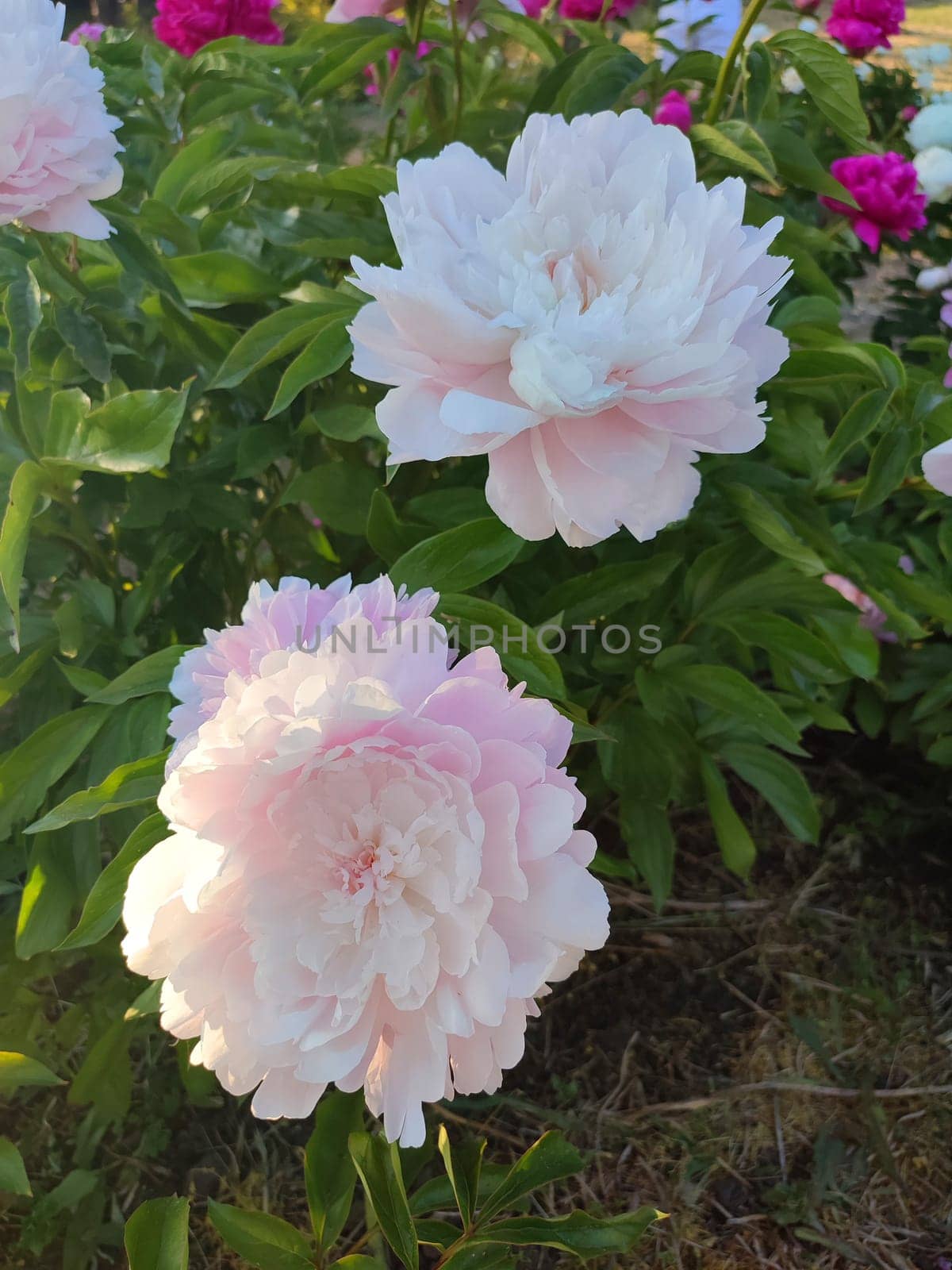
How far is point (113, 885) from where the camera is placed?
19.5 inches

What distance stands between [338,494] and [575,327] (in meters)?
0.36

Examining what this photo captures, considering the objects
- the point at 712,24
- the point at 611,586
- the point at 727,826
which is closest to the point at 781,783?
the point at 727,826

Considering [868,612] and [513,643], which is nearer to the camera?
[513,643]

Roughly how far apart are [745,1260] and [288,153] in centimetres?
113

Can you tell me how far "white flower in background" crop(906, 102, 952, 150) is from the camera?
1.36 metres

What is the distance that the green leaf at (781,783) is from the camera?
0.84 metres

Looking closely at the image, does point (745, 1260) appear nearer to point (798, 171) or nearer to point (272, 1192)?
point (272, 1192)

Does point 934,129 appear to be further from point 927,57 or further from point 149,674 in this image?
point 149,674

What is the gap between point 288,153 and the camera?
0.93 m

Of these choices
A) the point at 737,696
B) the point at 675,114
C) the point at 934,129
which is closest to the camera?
the point at 737,696

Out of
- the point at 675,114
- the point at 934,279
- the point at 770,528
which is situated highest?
the point at 675,114

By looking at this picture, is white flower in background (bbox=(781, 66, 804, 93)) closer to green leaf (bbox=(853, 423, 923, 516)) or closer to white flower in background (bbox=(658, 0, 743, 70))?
white flower in background (bbox=(658, 0, 743, 70))

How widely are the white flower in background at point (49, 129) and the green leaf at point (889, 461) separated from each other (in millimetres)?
488

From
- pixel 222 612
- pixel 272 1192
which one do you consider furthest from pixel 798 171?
pixel 272 1192
